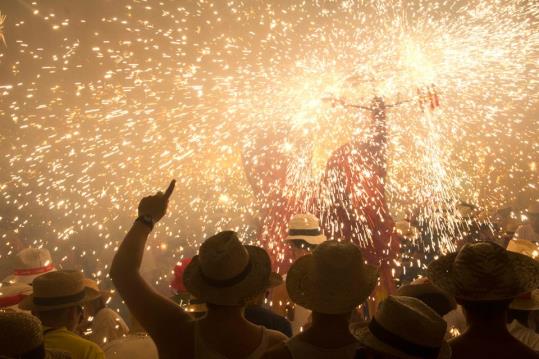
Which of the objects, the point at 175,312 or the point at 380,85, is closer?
the point at 175,312

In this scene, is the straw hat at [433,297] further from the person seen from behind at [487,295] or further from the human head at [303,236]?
the human head at [303,236]

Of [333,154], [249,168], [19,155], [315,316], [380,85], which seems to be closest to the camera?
[315,316]

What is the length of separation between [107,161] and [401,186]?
6.93 m

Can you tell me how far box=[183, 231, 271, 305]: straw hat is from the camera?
1839 millimetres

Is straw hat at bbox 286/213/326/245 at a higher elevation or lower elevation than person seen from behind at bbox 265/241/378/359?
lower

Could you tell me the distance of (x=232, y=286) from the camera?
1.85 m

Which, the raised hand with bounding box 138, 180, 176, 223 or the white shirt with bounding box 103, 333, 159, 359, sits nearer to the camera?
the raised hand with bounding box 138, 180, 176, 223

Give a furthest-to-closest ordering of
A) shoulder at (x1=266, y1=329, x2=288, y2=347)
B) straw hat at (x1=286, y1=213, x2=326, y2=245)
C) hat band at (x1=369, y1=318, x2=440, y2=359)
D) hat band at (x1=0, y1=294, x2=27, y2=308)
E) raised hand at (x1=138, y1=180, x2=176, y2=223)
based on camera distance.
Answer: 1. straw hat at (x1=286, y1=213, x2=326, y2=245)
2. hat band at (x1=0, y1=294, x2=27, y2=308)
3. raised hand at (x1=138, y1=180, x2=176, y2=223)
4. shoulder at (x1=266, y1=329, x2=288, y2=347)
5. hat band at (x1=369, y1=318, x2=440, y2=359)

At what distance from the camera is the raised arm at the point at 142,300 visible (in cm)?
181

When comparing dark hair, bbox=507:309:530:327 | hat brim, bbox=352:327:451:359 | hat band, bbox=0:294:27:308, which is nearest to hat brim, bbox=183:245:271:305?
hat brim, bbox=352:327:451:359

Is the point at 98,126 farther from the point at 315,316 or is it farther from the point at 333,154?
the point at 315,316

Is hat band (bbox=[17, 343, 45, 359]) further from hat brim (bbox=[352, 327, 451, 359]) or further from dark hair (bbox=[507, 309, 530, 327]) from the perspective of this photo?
dark hair (bbox=[507, 309, 530, 327])

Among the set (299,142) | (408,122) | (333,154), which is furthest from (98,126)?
(408,122)

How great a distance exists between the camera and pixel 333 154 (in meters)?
6.75
